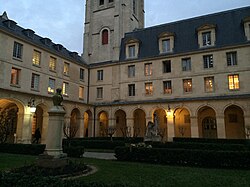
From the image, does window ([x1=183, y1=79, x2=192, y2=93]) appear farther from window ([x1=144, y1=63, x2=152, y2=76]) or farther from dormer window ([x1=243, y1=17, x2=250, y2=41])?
dormer window ([x1=243, y1=17, x2=250, y2=41])

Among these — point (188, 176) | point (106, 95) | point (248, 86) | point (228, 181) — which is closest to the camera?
point (228, 181)

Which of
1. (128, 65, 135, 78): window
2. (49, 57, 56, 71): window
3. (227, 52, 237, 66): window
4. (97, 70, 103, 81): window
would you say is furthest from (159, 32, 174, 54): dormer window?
(49, 57, 56, 71): window

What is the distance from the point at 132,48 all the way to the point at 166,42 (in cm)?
518

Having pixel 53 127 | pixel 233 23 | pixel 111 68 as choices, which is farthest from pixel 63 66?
pixel 233 23

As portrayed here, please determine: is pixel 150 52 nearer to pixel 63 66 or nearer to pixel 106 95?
pixel 106 95

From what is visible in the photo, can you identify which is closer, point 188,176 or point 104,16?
point 188,176

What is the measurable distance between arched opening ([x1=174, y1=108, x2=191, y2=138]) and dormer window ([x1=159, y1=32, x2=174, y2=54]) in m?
8.52

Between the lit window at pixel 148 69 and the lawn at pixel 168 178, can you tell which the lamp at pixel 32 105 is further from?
the lit window at pixel 148 69

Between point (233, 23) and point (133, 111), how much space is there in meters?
17.2

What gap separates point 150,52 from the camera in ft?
101

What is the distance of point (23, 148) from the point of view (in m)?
15.8

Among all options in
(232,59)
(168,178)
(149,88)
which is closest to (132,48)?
(149,88)

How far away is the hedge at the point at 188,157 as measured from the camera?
10.6 meters

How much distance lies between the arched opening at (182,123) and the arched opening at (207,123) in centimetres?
154
